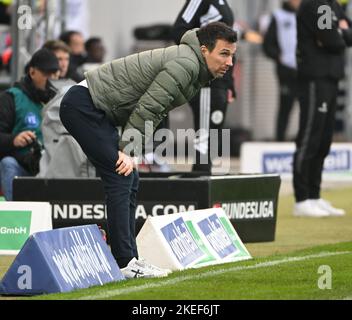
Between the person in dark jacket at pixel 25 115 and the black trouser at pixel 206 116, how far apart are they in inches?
55.9

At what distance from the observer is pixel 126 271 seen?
30.9 feet

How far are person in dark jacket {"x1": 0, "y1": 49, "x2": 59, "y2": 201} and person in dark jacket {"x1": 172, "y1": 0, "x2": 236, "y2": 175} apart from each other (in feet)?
4.24

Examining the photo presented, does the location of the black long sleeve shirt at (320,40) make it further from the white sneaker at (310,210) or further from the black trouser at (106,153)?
the black trouser at (106,153)

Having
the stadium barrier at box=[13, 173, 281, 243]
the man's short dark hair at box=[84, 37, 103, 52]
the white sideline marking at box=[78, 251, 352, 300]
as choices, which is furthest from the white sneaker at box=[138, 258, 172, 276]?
the man's short dark hair at box=[84, 37, 103, 52]

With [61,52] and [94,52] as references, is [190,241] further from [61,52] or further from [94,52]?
[94,52]

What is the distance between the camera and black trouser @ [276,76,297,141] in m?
21.7

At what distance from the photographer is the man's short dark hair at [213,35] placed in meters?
9.23

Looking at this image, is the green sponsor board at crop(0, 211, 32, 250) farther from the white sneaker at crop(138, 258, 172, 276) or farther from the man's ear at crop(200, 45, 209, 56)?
the man's ear at crop(200, 45, 209, 56)

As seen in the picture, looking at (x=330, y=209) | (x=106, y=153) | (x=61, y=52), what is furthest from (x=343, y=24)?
(x=106, y=153)

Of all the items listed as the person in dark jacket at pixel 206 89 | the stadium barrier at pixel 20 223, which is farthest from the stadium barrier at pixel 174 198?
the person in dark jacket at pixel 206 89

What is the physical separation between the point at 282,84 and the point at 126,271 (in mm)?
12730

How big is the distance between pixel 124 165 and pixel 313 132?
540 centimetres

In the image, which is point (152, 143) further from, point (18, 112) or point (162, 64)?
point (162, 64)

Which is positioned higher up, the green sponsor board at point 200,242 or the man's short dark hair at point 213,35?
the man's short dark hair at point 213,35
